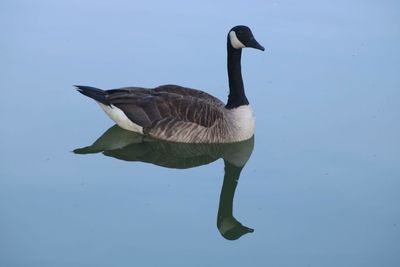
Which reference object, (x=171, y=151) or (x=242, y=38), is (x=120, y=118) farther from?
(x=242, y=38)

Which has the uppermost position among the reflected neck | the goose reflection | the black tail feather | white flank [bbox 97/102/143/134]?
the black tail feather

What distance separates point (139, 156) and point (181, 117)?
2.47 feet

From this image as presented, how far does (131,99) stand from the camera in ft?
34.2

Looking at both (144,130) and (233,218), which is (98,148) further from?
(233,218)

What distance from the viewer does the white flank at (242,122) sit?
10320 millimetres

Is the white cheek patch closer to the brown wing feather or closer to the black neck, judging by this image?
the black neck

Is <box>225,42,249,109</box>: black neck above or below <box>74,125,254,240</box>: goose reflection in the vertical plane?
above

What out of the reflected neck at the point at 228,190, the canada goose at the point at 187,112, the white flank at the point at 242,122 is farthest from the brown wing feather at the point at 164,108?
the reflected neck at the point at 228,190

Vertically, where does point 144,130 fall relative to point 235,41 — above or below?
below

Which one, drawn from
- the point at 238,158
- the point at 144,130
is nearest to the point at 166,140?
the point at 144,130

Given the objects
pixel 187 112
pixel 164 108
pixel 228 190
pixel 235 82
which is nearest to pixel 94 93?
pixel 164 108

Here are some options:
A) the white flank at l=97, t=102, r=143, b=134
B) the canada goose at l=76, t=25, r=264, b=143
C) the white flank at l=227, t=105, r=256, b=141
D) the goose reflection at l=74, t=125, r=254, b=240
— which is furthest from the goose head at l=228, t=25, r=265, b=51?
the white flank at l=97, t=102, r=143, b=134

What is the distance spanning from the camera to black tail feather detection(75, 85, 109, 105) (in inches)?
406

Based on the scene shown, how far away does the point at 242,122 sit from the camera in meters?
10.3
